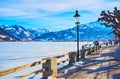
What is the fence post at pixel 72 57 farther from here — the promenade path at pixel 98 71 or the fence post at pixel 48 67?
the fence post at pixel 48 67

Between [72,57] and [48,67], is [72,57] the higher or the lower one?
the higher one

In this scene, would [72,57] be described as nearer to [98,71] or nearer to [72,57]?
[72,57]

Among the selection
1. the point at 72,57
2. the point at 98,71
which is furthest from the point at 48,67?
the point at 72,57

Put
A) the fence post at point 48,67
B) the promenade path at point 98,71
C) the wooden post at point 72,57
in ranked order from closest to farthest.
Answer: the promenade path at point 98,71, the fence post at point 48,67, the wooden post at point 72,57

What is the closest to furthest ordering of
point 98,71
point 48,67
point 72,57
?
1. point 48,67
2. point 98,71
3. point 72,57

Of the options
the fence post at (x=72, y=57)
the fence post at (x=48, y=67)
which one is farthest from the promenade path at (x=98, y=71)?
the fence post at (x=72, y=57)

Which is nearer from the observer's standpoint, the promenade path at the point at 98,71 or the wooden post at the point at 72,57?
the promenade path at the point at 98,71

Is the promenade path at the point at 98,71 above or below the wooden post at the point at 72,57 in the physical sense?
below

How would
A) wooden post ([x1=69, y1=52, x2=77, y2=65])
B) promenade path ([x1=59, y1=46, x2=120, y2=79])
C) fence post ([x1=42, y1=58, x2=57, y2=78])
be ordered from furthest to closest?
wooden post ([x1=69, y1=52, x2=77, y2=65]) < fence post ([x1=42, y1=58, x2=57, y2=78]) < promenade path ([x1=59, y1=46, x2=120, y2=79])

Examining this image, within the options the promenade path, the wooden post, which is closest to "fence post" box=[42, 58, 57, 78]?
the promenade path

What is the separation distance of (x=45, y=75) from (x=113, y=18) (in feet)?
45.1

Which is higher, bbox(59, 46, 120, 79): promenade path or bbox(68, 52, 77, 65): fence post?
bbox(68, 52, 77, 65): fence post

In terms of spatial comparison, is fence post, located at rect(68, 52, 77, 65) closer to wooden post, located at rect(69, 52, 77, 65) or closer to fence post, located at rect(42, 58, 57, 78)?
wooden post, located at rect(69, 52, 77, 65)

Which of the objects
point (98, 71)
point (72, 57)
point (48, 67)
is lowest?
point (98, 71)
